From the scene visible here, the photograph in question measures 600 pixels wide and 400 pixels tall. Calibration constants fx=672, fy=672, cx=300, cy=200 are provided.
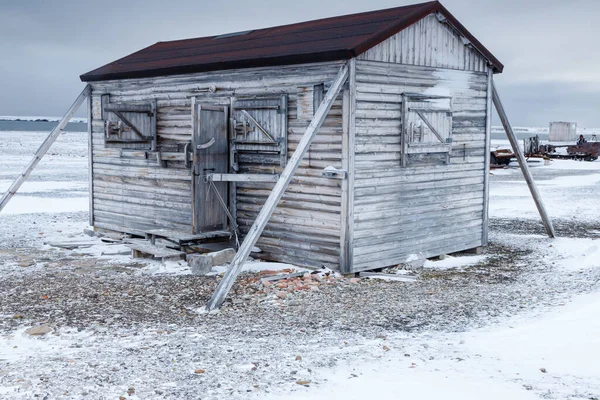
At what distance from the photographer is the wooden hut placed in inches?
434

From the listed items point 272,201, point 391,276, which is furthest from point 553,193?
point 272,201

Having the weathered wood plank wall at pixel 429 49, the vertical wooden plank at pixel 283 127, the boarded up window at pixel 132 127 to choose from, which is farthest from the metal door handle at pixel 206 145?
the weathered wood plank wall at pixel 429 49

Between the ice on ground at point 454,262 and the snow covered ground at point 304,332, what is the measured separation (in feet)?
0.20

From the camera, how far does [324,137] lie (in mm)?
11070

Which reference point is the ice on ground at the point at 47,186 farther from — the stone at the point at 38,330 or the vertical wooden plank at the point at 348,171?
the stone at the point at 38,330

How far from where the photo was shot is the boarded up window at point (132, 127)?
13.8 meters

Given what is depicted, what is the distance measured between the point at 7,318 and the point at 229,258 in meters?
4.21

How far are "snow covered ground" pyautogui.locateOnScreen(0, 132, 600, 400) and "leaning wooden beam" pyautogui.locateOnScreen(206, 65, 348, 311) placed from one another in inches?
12.6

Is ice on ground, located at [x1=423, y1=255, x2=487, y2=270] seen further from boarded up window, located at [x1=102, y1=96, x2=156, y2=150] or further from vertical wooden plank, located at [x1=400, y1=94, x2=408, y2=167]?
boarded up window, located at [x1=102, y1=96, x2=156, y2=150]

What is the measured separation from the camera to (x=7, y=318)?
8547 mm

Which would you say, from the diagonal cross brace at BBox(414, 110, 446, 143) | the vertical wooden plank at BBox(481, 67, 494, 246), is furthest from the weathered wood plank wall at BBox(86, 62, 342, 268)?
the vertical wooden plank at BBox(481, 67, 494, 246)

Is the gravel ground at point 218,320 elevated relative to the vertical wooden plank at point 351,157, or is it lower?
lower

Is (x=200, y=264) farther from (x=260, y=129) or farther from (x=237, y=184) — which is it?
(x=260, y=129)

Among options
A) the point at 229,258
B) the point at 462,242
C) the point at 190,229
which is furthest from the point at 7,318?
the point at 462,242
